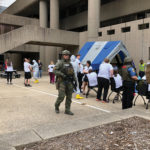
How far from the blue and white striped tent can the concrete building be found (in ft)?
8.88

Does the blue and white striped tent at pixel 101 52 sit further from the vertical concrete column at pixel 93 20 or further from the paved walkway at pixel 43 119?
the paved walkway at pixel 43 119

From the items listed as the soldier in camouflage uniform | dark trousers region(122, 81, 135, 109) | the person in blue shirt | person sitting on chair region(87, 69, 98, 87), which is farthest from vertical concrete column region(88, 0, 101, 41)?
the soldier in camouflage uniform

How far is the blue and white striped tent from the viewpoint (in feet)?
38.9

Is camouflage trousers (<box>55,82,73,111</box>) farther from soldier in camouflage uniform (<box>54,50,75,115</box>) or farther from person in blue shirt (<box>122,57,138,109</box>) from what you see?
person in blue shirt (<box>122,57,138,109</box>)

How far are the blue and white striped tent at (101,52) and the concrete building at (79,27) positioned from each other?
271cm

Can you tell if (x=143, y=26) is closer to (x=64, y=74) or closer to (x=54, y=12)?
(x=64, y=74)

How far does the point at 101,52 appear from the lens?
41.1 feet

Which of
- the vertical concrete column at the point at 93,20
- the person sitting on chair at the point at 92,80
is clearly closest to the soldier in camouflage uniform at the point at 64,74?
the person sitting on chair at the point at 92,80

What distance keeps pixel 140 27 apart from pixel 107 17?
27.3 ft

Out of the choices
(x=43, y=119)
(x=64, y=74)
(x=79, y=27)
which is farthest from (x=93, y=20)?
(x=43, y=119)

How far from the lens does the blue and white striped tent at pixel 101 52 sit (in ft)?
38.9

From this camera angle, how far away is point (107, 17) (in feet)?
73.5

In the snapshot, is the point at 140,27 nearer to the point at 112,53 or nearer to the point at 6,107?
the point at 112,53

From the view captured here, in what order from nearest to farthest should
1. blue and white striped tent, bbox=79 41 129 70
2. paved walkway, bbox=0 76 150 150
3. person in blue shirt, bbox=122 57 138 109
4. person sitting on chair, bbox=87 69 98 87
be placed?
paved walkway, bbox=0 76 150 150 < person in blue shirt, bbox=122 57 138 109 < person sitting on chair, bbox=87 69 98 87 < blue and white striped tent, bbox=79 41 129 70
